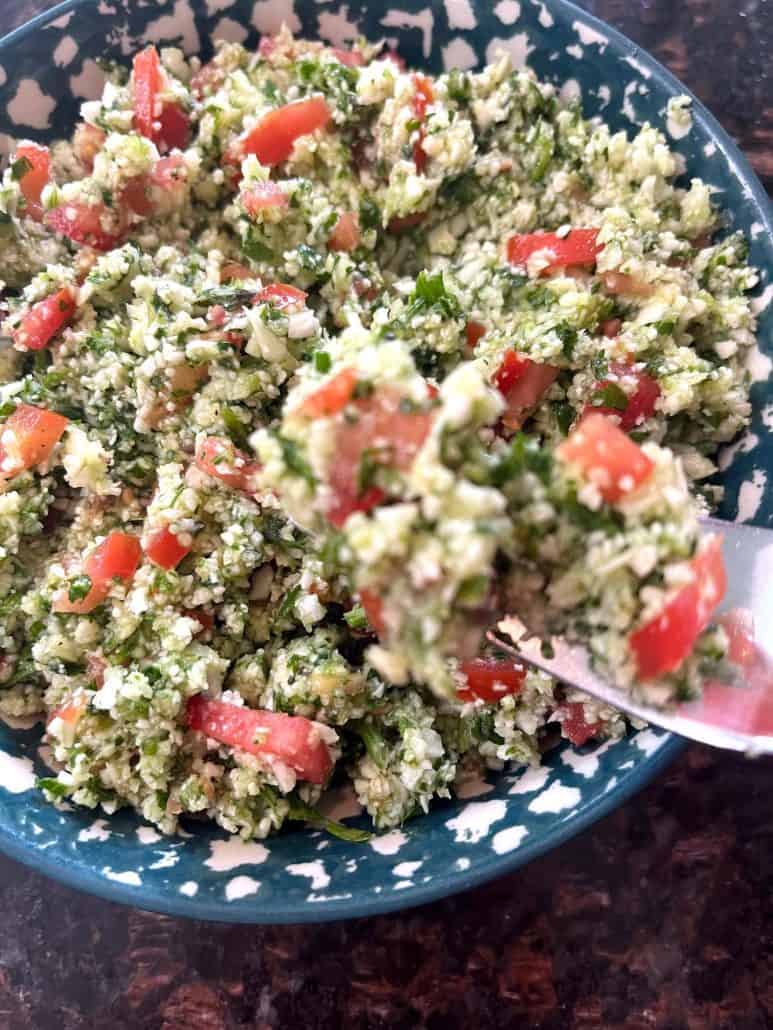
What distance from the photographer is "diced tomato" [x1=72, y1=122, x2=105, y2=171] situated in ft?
7.45

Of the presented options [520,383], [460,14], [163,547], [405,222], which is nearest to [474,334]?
[520,383]

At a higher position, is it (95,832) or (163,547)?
(163,547)

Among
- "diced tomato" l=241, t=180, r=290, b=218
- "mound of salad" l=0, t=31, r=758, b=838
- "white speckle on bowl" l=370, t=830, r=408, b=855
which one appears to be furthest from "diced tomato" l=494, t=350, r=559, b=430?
"white speckle on bowl" l=370, t=830, r=408, b=855

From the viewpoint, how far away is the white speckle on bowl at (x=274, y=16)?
2.35 metres

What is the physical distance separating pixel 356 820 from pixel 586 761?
1.59ft

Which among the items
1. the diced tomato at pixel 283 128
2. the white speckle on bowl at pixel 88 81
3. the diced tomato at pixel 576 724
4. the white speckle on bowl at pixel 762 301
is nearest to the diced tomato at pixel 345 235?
the diced tomato at pixel 283 128

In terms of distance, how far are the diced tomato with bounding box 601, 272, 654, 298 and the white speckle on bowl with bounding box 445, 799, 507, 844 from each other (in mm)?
1093

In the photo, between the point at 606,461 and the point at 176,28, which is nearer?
the point at 606,461

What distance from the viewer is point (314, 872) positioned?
1702 mm

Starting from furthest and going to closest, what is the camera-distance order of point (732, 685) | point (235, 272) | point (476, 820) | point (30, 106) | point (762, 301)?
point (30, 106)
point (235, 272)
point (762, 301)
point (476, 820)
point (732, 685)

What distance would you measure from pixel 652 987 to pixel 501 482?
141cm

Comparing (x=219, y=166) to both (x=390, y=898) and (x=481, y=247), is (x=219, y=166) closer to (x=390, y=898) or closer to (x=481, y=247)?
(x=481, y=247)

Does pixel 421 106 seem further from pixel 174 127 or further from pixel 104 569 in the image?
pixel 104 569

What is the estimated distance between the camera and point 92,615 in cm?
187
